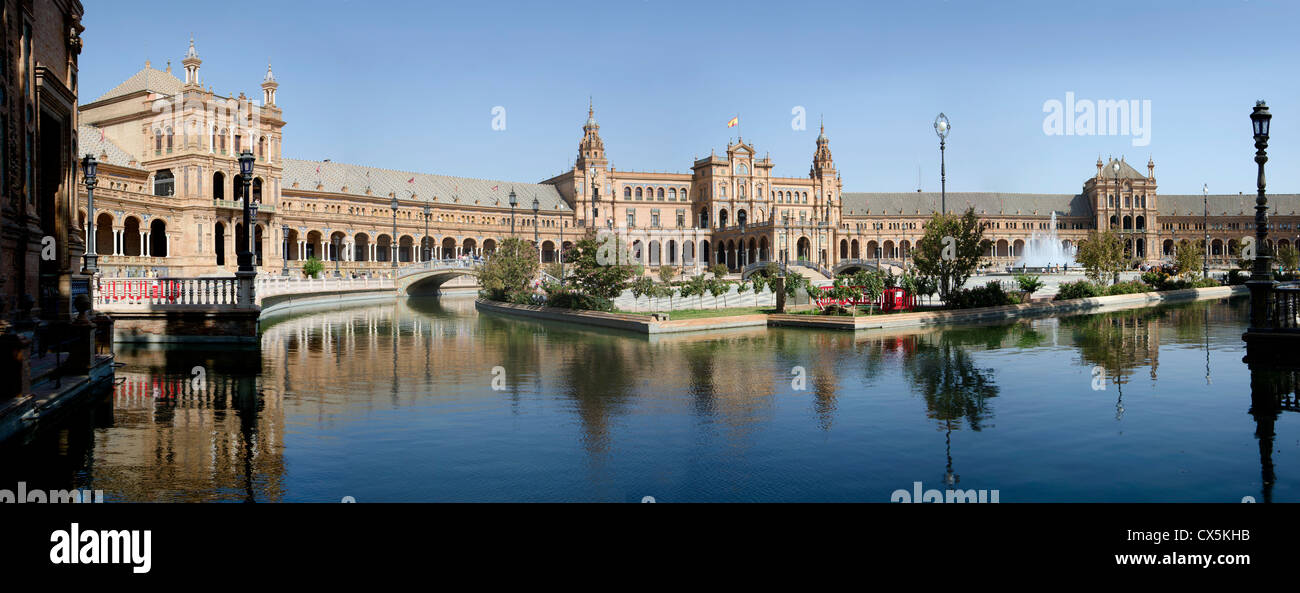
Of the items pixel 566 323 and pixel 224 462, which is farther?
pixel 566 323

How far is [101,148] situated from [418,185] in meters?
40.0

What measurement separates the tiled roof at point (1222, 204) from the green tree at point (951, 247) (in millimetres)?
123290

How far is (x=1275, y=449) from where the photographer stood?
9.98 m

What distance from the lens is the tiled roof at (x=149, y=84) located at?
72.1 meters

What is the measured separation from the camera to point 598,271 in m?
36.5

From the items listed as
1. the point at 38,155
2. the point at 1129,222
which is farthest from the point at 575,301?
the point at 1129,222

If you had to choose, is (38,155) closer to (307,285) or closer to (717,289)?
(717,289)

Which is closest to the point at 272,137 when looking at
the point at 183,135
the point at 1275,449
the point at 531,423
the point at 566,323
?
the point at 183,135

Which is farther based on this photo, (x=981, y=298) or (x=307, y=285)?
(x=307, y=285)

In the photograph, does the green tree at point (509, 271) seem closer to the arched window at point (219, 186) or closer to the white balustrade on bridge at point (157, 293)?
the white balustrade on bridge at point (157, 293)

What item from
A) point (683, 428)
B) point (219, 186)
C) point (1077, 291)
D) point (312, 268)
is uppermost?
point (219, 186)

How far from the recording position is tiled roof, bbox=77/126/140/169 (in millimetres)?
66625
